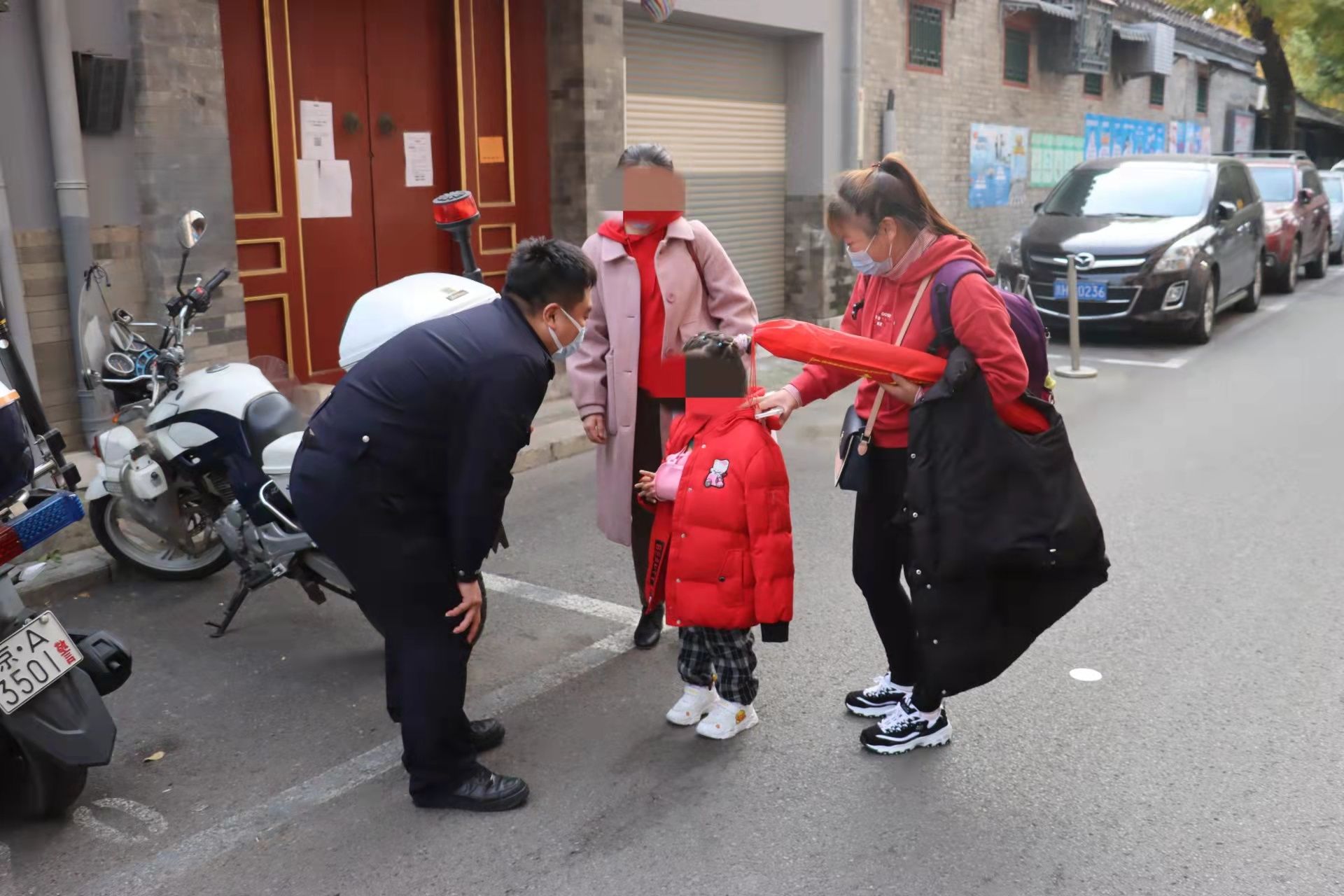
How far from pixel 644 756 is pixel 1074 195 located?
1122 cm

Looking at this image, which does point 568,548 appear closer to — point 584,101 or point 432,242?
point 432,242

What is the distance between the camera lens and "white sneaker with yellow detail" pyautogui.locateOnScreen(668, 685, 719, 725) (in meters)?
4.14

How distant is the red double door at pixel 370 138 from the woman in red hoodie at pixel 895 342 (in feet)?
17.1

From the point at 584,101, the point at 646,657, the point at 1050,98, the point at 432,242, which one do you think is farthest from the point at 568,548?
the point at 1050,98

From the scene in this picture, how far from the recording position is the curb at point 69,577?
5379mm

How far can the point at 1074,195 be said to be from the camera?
1359 cm

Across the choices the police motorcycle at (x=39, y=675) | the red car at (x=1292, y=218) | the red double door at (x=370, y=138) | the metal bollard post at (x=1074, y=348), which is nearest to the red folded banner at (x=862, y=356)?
the police motorcycle at (x=39, y=675)

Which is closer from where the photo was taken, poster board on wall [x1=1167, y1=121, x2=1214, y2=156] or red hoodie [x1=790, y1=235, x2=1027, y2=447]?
red hoodie [x1=790, y1=235, x2=1027, y2=447]

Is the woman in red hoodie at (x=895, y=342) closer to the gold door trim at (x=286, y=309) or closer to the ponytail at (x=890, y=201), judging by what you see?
the ponytail at (x=890, y=201)

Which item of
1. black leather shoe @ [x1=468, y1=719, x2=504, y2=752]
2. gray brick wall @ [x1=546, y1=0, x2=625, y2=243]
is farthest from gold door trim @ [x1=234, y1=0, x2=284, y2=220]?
black leather shoe @ [x1=468, y1=719, x2=504, y2=752]

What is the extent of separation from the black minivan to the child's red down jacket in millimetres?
9249

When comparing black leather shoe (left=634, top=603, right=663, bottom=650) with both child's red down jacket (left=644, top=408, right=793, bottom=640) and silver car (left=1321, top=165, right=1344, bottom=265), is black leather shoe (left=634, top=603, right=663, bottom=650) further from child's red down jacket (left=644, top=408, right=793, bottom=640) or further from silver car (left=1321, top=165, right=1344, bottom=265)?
silver car (left=1321, top=165, right=1344, bottom=265)

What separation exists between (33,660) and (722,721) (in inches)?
79.2

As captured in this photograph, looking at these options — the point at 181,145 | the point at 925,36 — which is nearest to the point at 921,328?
the point at 181,145
